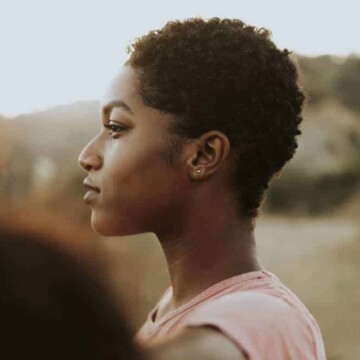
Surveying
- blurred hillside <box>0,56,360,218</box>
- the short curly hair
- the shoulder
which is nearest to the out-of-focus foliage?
blurred hillside <box>0,56,360,218</box>

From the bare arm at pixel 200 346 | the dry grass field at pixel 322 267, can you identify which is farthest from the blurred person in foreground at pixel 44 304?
the dry grass field at pixel 322 267

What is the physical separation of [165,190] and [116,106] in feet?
0.31

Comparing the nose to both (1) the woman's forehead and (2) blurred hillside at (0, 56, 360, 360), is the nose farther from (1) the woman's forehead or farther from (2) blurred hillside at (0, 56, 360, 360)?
(2) blurred hillside at (0, 56, 360, 360)

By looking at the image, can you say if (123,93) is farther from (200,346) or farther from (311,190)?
(311,190)

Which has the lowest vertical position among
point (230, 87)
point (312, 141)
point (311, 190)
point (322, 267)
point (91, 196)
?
point (91, 196)

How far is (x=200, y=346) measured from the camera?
539 millimetres


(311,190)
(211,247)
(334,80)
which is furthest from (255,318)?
(334,80)

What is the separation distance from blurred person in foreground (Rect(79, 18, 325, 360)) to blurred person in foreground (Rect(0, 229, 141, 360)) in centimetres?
33

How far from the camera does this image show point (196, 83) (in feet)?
2.22

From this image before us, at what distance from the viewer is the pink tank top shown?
22.8 inches

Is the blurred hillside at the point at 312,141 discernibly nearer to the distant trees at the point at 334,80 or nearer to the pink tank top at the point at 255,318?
the distant trees at the point at 334,80

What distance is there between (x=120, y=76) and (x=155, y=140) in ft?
0.27

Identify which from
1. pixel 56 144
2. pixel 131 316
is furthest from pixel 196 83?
pixel 56 144

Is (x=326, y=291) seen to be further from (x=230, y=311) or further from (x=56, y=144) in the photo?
(x=230, y=311)
